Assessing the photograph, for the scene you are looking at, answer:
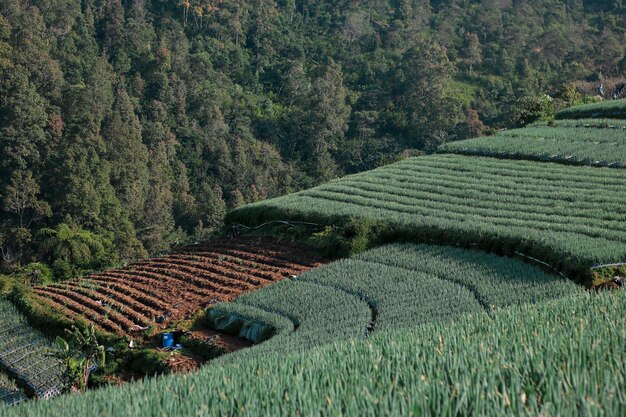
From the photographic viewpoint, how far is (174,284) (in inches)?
899

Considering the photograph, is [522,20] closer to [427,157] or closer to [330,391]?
[427,157]

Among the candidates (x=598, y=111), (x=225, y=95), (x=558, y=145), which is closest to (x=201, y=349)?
(x=558, y=145)

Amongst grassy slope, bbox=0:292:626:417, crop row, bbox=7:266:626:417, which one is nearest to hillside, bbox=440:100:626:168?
grassy slope, bbox=0:292:626:417

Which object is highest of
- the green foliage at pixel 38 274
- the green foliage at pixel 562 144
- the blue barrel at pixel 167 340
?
the green foliage at pixel 562 144

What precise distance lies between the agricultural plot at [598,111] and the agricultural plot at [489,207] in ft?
26.8

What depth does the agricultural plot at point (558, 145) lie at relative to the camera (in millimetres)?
29766

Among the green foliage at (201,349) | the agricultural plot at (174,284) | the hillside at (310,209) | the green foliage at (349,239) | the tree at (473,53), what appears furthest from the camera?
the tree at (473,53)

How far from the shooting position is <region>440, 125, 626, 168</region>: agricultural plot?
2977 centimetres

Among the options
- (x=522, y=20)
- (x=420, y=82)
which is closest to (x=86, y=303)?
(x=420, y=82)

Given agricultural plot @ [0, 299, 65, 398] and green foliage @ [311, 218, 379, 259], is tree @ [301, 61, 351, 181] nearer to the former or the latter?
green foliage @ [311, 218, 379, 259]

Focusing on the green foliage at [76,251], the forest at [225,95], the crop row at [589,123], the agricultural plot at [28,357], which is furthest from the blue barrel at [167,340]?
the crop row at [589,123]

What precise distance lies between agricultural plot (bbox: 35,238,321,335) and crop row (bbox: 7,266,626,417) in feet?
33.5

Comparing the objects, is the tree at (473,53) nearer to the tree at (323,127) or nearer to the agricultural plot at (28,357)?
the tree at (323,127)

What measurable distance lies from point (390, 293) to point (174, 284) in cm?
680
